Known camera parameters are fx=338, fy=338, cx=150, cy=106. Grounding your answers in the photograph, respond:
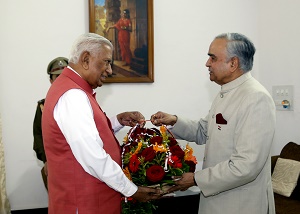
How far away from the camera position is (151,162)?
1.76m

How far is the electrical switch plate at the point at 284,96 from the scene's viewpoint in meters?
3.73

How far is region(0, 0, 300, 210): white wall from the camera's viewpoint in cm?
351

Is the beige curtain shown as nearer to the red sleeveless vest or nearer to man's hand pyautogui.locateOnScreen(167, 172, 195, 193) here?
the red sleeveless vest

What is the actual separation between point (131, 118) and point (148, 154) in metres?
0.60

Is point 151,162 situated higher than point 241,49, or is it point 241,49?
point 241,49

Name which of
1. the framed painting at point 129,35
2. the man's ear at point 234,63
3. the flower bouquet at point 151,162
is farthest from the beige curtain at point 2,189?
the man's ear at point 234,63

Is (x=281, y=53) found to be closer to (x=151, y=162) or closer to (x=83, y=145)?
(x=151, y=162)

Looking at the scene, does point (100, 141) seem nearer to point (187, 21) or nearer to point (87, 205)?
point (87, 205)

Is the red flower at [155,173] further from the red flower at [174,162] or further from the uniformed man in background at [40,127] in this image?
the uniformed man in background at [40,127]

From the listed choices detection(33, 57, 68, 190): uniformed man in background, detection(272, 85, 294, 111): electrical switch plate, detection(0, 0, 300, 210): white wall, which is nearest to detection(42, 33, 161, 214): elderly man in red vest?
detection(33, 57, 68, 190): uniformed man in background

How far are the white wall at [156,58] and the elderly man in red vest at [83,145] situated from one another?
6.59 ft

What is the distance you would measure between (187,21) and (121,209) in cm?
278

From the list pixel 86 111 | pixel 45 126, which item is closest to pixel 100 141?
pixel 86 111

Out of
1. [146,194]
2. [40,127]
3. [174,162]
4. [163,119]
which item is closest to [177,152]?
[174,162]
